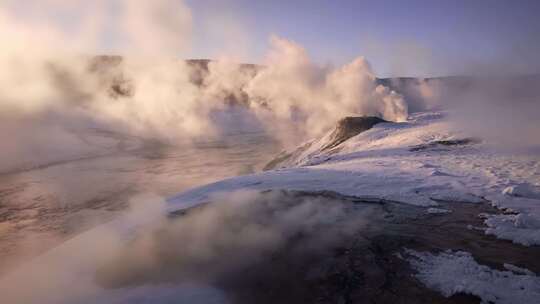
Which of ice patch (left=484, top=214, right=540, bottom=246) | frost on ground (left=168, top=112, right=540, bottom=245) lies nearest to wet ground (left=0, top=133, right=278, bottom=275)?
frost on ground (left=168, top=112, right=540, bottom=245)

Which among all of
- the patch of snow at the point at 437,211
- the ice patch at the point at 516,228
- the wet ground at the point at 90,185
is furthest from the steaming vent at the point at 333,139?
the ice patch at the point at 516,228

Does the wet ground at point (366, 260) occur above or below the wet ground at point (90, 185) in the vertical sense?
above

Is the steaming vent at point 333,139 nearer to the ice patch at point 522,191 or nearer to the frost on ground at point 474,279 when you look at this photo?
the ice patch at point 522,191

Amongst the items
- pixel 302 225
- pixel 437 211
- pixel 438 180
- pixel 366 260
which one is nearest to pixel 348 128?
pixel 438 180

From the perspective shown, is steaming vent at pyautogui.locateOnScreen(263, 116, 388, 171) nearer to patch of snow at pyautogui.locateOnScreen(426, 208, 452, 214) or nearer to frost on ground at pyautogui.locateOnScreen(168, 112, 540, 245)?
frost on ground at pyautogui.locateOnScreen(168, 112, 540, 245)

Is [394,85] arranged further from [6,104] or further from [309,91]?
[6,104]
